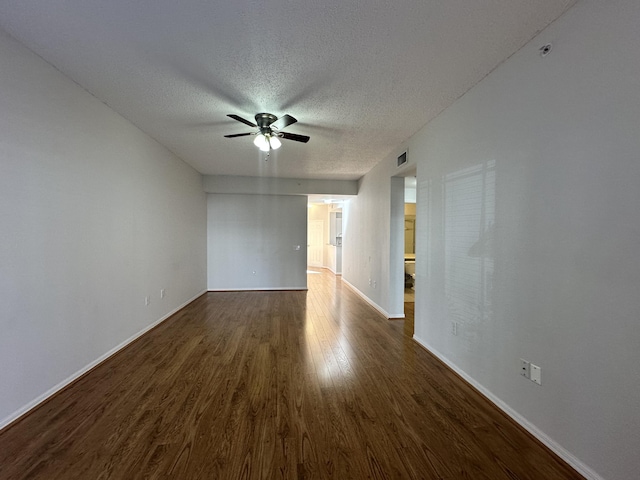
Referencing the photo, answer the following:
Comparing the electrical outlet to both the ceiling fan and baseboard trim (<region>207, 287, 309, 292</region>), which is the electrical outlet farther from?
baseboard trim (<region>207, 287, 309, 292</region>)

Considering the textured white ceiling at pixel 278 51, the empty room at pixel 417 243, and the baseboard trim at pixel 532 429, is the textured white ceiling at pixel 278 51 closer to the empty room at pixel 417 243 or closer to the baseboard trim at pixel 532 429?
the empty room at pixel 417 243

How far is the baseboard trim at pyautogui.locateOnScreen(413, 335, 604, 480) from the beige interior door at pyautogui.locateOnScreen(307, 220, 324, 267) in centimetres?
798

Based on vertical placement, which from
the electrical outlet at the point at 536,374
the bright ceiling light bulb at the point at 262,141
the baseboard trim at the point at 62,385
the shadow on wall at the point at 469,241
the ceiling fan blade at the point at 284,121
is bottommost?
the baseboard trim at the point at 62,385

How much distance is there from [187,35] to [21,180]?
58.2 inches

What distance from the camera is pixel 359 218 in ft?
19.7

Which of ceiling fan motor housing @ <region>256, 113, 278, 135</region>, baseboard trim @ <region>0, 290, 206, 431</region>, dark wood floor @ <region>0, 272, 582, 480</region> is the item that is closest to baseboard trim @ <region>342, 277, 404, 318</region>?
dark wood floor @ <region>0, 272, 582, 480</region>

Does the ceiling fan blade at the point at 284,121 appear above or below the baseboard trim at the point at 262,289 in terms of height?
above

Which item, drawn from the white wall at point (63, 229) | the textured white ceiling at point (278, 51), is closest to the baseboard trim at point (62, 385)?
Answer: the white wall at point (63, 229)

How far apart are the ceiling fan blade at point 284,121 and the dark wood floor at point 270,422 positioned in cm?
232

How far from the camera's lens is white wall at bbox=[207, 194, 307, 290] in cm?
629

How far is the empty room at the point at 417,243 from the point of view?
1.44 m

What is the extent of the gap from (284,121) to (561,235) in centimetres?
228

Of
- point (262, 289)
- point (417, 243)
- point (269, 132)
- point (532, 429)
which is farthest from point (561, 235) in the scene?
point (262, 289)

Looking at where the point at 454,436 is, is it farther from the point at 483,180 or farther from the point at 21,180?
the point at 21,180
